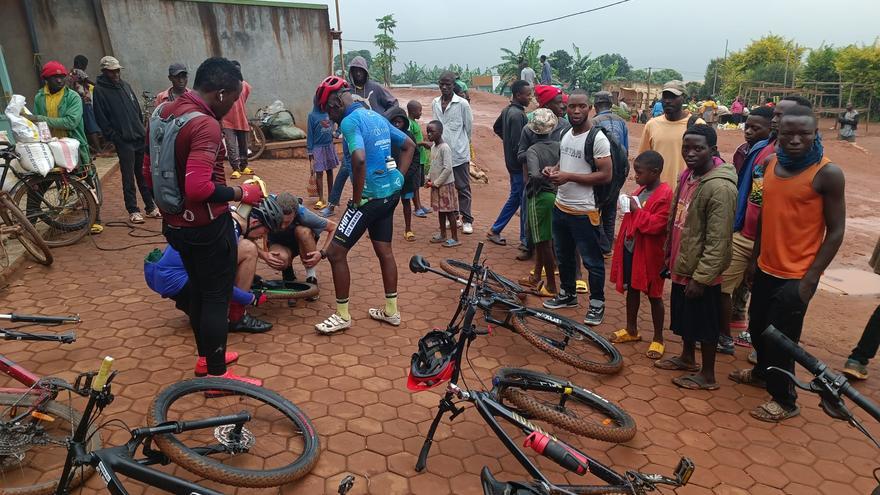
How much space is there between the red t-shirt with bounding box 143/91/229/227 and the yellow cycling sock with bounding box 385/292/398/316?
1.85m

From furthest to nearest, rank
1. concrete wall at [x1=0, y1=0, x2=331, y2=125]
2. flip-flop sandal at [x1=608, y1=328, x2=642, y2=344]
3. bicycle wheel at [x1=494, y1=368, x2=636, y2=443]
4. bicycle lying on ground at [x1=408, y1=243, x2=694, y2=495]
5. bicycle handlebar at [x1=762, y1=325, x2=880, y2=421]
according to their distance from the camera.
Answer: concrete wall at [x1=0, y1=0, x2=331, y2=125], flip-flop sandal at [x1=608, y1=328, x2=642, y2=344], bicycle wheel at [x1=494, y1=368, x2=636, y2=443], bicycle lying on ground at [x1=408, y1=243, x2=694, y2=495], bicycle handlebar at [x1=762, y1=325, x2=880, y2=421]

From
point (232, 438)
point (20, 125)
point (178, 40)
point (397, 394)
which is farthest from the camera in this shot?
point (178, 40)

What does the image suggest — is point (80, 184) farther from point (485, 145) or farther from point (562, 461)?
point (485, 145)

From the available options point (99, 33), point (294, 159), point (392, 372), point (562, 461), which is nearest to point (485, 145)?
point (294, 159)

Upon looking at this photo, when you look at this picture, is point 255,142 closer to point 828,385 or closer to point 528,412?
point 528,412

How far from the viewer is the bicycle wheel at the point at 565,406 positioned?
118 inches

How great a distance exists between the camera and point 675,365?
13.5 ft

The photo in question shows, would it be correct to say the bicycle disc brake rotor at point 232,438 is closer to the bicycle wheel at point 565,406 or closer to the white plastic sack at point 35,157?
the bicycle wheel at point 565,406

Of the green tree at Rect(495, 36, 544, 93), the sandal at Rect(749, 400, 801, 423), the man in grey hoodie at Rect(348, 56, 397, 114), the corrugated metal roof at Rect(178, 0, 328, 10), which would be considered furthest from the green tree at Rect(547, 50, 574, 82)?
the sandal at Rect(749, 400, 801, 423)

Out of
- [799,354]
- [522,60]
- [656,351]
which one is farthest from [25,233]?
[522,60]

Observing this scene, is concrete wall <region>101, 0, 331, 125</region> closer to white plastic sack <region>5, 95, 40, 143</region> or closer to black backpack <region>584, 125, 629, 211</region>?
white plastic sack <region>5, 95, 40, 143</region>

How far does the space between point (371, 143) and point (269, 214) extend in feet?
3.15

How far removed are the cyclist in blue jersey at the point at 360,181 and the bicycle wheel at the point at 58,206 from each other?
3.68 metres

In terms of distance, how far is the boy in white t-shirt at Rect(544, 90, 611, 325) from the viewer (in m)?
4.45
